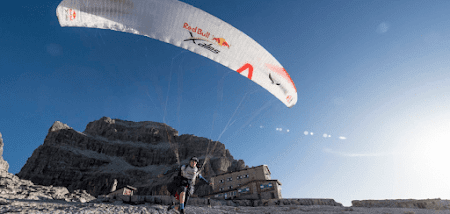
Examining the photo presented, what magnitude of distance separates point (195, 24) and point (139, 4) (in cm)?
314

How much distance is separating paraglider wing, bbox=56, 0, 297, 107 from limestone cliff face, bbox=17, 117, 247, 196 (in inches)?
2095

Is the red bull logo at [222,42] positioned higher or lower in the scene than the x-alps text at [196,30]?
lower

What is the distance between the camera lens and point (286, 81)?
1521 cm

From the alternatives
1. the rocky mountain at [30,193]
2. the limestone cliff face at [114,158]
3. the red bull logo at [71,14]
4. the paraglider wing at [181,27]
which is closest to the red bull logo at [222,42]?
the paraglider wing at [181,27]

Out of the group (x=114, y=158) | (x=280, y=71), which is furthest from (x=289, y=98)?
(x=114, y=158)

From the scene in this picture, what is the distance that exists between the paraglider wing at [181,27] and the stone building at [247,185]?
21489 mm

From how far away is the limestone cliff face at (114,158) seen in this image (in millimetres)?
76875

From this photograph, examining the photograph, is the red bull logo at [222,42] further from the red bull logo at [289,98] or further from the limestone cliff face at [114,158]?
the limestone cliff face at [114,158]

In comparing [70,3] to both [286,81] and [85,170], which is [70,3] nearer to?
[286,81]

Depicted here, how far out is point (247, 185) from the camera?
3328 centimetres

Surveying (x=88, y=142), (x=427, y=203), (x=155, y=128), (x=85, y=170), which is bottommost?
(x=427, y=203)

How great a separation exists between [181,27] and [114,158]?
9899 cm

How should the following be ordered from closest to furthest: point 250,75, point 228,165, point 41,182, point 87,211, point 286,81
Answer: point 87,211
point 250,75
point 286,81
point 41,182
point 228,165

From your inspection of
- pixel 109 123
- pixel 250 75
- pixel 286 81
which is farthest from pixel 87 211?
pixel 109 123
